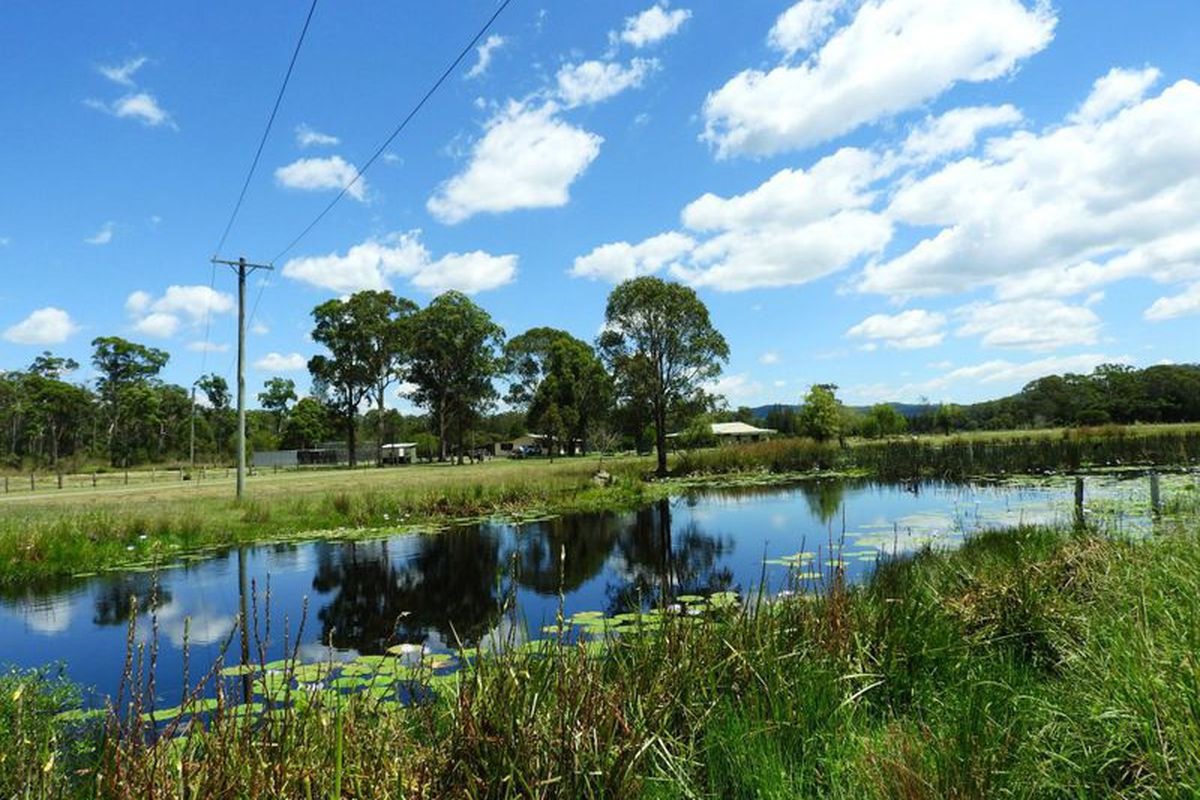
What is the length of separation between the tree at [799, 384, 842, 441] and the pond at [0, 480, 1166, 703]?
38733 mm

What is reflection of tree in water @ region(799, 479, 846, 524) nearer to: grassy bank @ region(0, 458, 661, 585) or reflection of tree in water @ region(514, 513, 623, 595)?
reflection of tree in water @ region(514, 513, 623, 595)

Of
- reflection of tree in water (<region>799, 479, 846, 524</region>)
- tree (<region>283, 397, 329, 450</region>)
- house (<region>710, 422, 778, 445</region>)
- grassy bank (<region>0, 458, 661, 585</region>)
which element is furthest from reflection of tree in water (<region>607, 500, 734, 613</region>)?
tree (<region>283, 397, 329, 450</region>)

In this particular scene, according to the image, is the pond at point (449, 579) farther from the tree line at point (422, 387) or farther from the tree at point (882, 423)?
the tree at point (882, 423)

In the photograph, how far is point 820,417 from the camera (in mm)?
61031

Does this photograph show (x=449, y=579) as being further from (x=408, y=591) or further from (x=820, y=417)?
(x=820, y=417)

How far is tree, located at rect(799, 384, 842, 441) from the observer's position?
6091 centimetres

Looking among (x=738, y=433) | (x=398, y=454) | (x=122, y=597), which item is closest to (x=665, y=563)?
(x=122, y=597)

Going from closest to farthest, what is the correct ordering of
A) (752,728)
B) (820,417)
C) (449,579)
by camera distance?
(752,728)
(449,579)
(820,417)

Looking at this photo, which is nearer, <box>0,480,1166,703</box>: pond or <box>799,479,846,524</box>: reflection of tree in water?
<box>0,480,1166,703</box>: pond

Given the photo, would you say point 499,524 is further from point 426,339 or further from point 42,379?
point 42,379

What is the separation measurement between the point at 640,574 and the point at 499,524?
30.5 ft

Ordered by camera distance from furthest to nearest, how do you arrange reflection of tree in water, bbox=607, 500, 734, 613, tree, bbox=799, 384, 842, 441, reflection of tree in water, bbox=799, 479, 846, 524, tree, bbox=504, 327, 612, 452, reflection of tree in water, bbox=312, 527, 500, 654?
tree, bbox=504, 327, 612, 452 → tree, bbox=799, 384, 842, 441 → reflection of tree in water, bbox=799, 479, 846, 524 → reflection of tree in water, bbox=607, 500, 734, 613 → reflection of tree in water, bbox=312, 527, 500, 654

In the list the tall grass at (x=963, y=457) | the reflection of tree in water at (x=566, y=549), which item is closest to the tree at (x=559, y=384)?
the tall grass at (x=963, y=457)

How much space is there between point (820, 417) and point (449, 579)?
174 ft
